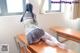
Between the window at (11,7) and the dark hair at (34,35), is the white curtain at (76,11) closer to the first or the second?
the window at (11,7)

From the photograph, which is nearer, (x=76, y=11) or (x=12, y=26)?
(x=12, y=26)

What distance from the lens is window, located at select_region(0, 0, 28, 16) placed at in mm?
3355

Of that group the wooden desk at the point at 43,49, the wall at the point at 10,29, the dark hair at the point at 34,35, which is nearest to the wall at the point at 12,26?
the wall at the point at 10,29

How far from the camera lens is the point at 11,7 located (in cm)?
347

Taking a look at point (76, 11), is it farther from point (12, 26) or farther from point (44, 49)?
point (44, 49)

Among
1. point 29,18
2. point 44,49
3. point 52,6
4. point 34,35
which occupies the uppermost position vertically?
point 52,6

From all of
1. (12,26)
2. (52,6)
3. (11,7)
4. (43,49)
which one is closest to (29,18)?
(12,26)

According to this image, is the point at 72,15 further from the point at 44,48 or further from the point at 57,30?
the point at 44,48

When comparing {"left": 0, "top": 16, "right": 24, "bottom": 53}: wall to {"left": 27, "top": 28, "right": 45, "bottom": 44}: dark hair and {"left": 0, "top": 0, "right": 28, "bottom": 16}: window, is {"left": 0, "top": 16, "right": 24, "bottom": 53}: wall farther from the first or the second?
{"left": 27, "top": 28, "right": 45, "bottom": 44}: dark hair

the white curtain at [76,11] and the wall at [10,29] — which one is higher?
the white curtain at [76,11]

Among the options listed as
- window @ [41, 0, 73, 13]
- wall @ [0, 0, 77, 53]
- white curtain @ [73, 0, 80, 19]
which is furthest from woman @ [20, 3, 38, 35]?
white curtain @ [73, 0, 80, 19]

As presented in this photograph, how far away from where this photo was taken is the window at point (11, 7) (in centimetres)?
→ 336

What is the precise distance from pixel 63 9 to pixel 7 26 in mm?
1439

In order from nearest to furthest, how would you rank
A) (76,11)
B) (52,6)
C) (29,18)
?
(29,18) → (76,11) → (52,6)
